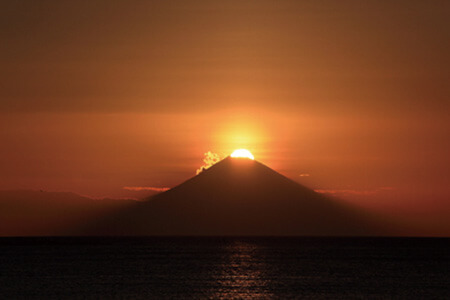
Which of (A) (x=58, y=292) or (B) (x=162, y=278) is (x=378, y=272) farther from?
(A) (x=58, y=292)

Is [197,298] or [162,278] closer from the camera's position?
[197,298]

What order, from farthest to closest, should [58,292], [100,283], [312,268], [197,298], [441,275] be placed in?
[312,268] → [441,275] → [100,283] → [58,292] → [197,298]

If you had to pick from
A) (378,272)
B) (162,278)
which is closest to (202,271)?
(162,278)

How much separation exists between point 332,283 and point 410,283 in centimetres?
944

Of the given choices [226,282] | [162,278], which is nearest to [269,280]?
[226,282]

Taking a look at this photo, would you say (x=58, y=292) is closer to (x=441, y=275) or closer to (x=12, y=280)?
(x=12, y=280)

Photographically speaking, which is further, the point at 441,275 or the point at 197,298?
the point at 441,275

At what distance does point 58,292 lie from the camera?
74.6m

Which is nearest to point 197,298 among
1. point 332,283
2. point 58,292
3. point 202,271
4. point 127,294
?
point 127,294

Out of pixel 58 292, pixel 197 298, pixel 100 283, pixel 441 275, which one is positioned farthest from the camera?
pixel 441 275

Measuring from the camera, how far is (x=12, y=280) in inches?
3568

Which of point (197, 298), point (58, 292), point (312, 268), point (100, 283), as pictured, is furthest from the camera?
point (312, 268)

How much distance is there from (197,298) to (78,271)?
1634 inches

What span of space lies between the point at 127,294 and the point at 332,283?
25471 mm
